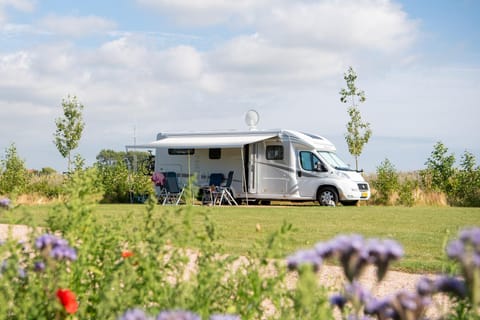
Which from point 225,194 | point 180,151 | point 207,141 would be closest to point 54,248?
point 225,194

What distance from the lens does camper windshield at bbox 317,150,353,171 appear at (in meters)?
20.1

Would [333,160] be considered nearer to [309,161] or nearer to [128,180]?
[309,161]

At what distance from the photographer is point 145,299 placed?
11.2 feet

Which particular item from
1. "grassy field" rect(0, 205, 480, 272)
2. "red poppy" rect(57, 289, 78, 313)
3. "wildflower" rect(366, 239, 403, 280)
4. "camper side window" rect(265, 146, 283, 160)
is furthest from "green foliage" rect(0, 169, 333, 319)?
"camper side window" rect(265, 146, 283, 160)

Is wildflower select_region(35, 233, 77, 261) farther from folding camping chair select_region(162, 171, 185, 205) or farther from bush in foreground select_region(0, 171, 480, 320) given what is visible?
folding camping chair select_region(162, 171, 185, 205)

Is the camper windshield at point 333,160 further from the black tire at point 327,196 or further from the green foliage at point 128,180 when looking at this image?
the green foliage at point 128,180

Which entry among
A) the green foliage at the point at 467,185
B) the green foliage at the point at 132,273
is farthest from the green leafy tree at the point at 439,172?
the green foliage at the point at 132,273

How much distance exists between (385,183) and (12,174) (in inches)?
454

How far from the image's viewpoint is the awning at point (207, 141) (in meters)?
20.2

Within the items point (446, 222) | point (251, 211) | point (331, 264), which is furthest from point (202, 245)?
point (251, 211)

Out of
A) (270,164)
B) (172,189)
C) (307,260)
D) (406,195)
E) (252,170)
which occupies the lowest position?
(307,260)

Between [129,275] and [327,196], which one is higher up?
[327,196]

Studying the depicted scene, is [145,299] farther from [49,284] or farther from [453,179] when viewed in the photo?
[453,179]

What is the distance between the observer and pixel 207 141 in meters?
21.1
